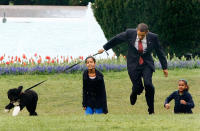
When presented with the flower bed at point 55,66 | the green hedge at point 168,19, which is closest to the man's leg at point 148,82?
the flower bed at point 55,66

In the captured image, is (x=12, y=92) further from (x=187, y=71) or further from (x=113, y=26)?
(x=113, y=26)

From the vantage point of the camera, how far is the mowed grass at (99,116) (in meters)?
11.2

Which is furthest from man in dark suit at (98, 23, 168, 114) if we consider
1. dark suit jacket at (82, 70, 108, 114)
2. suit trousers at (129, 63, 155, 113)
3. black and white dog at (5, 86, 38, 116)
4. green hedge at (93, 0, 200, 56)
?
green hedge at (93, 0, 200, 56)

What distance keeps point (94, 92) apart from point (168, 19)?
11.8m

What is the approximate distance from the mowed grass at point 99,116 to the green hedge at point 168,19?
8.01ft

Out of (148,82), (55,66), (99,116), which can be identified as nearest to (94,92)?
(99,116)

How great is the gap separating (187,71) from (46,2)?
2447 cm

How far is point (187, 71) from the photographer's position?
A: 22375mm

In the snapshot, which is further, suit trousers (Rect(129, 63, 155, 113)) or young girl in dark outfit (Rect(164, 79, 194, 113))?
young girl in dark outfit (Rect(164, 79, 194, 113))

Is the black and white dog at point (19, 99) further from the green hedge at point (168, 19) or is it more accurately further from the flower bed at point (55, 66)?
the green hedge at point (168, 19)

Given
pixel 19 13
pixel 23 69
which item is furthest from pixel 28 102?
pixel 19 13

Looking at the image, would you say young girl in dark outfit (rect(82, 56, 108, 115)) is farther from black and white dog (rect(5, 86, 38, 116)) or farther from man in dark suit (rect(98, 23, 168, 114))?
black and white dog (rect(5, 86, 38, 116))

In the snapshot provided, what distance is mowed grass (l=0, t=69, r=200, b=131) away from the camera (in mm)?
11224

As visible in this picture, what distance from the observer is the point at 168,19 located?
80.6ft
